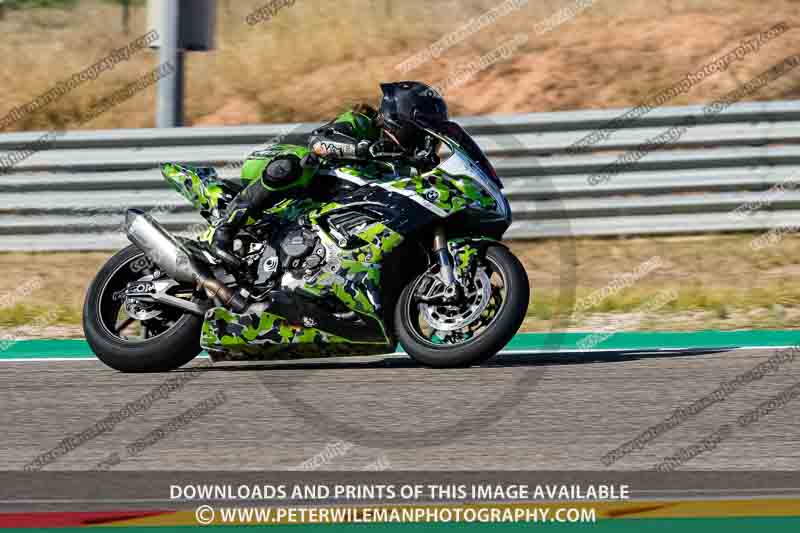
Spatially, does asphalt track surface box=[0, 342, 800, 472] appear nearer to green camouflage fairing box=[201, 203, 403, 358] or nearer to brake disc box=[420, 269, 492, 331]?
green camouflage fairing box=[201, 203, 403, 358]

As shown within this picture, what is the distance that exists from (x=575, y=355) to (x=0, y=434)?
3.29 m

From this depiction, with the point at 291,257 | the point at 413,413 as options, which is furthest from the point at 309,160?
the point at 413,413

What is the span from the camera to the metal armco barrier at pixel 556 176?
10859 mm

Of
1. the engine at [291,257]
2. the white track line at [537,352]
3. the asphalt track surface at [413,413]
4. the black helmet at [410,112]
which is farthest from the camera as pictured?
the white track line at [537,352]

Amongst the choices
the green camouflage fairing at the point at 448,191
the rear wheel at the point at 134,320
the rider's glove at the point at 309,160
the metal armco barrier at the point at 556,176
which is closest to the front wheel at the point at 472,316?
the green camouflage fairing at the point at 448,191

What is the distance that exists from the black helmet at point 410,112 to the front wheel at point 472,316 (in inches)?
30.0

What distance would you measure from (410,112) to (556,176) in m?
3.76

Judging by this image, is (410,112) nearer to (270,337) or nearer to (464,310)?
(464,310)

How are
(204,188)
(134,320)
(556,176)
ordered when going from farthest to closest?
1. (556,176)
2. (204,188)
3. (134,320)

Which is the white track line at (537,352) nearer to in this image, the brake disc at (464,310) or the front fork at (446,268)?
the brake disc at (464,310)

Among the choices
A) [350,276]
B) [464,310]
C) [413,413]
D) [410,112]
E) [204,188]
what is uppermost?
[410,112]

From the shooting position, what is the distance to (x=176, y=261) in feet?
24.0

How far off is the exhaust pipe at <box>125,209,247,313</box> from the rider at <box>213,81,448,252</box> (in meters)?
0.18

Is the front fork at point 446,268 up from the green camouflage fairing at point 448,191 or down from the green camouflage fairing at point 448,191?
down
